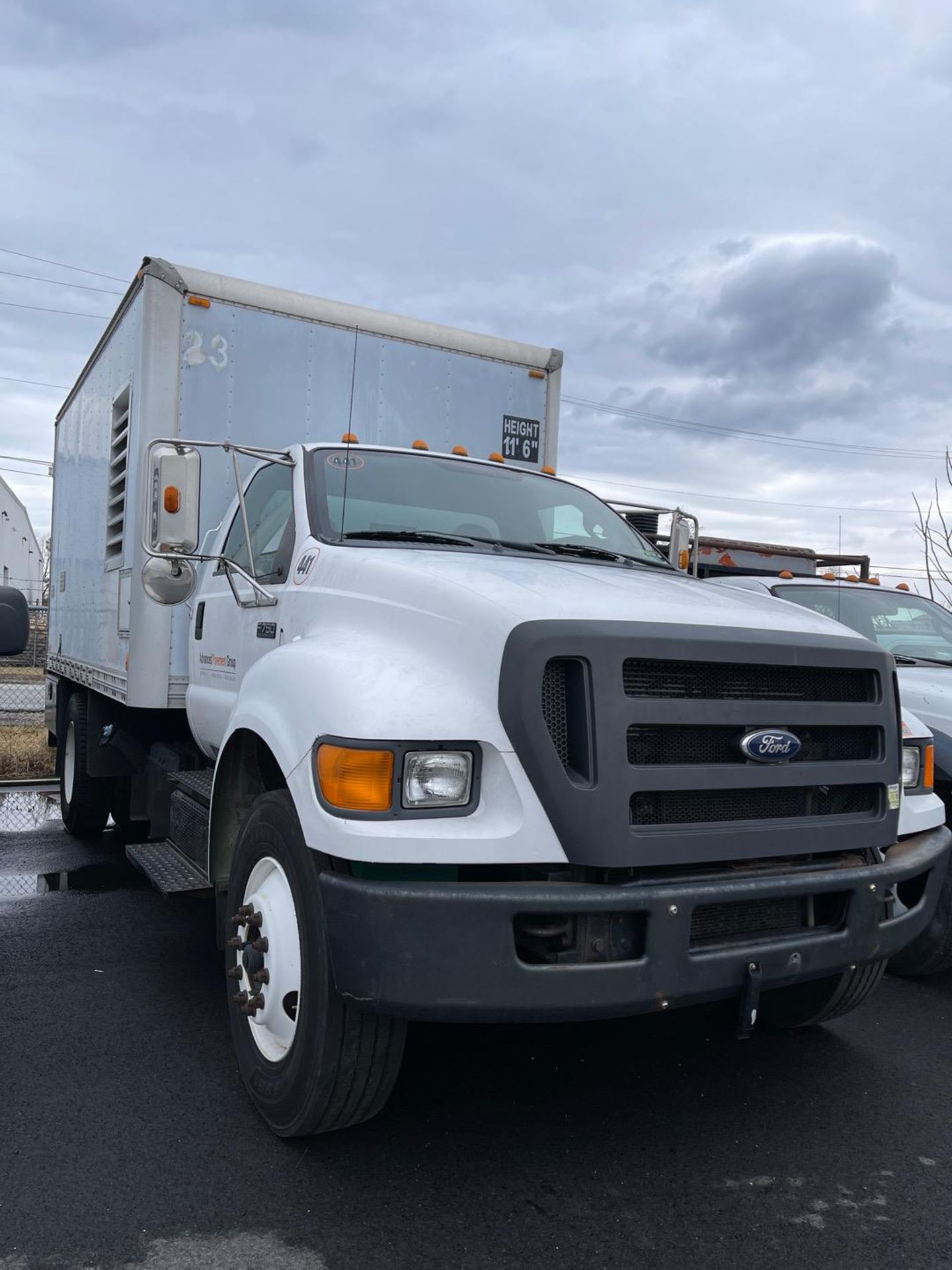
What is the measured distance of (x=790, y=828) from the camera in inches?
114

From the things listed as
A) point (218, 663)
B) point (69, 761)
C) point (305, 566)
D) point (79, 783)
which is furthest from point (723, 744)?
point (69, 761)

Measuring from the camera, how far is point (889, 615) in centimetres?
617

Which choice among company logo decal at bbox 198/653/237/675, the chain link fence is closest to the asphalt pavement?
company logo decal at bbox 198/653/237/675

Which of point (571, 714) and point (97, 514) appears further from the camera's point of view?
point (97, 514)

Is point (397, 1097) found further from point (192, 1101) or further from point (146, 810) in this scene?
point (146, 810)

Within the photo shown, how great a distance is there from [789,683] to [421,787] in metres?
1.15

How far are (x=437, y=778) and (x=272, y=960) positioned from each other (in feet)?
2.87

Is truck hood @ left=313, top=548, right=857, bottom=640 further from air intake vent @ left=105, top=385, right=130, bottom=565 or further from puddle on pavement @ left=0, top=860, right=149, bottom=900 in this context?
puddle on pavement @ left=0, top=860, right=149, bottom=900

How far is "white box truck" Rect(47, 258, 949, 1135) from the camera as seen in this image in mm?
2588

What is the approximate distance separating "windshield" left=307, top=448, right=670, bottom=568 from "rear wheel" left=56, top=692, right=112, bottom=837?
12.1 ft

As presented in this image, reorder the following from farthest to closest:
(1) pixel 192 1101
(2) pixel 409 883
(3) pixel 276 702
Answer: (1) pixel 192 1101
(3) pixel 276 702
(2) pixel 409 883

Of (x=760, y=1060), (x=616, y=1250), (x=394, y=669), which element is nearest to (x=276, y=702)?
(x=394, y=669)

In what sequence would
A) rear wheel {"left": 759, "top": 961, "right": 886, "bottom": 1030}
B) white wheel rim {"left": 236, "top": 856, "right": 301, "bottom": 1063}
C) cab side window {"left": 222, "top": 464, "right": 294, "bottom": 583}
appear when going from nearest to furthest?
white wheel rim {"left": 236, "top": 856, "right": 301, "bottom": 1063}
rear wheel {"left": 759, "top": 961, "right": 886, "bottom": 1030}
cab side window {"left": 222, "top": 464, "right": 294, "bottom": 583}

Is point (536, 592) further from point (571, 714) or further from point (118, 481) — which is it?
point (118, 481)
